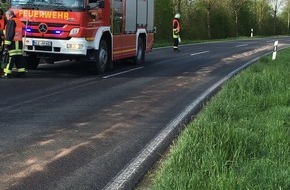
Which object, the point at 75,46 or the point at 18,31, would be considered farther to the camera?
the point at 75,46

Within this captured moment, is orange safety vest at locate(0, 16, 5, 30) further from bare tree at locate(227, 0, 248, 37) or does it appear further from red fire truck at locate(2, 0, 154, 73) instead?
bare tree at locate(227, 0, 248, 37)

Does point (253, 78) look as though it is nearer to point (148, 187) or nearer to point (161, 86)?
point (161, 86)

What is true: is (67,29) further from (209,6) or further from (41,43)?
(209,6)

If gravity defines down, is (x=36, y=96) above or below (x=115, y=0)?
below

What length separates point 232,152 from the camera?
197 inches

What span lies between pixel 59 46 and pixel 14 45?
1165mm

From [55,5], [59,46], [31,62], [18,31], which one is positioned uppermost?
[55,5]

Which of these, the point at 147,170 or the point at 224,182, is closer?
the point at 224,182

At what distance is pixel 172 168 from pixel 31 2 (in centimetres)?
914

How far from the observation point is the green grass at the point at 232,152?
405 cm

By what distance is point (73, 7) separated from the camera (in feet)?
40.3

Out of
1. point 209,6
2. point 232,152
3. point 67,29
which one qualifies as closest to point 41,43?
point 67,29

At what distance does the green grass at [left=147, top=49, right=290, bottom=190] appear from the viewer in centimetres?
405

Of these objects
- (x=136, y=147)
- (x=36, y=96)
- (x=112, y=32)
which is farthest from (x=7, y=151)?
(x=112, y=32)
